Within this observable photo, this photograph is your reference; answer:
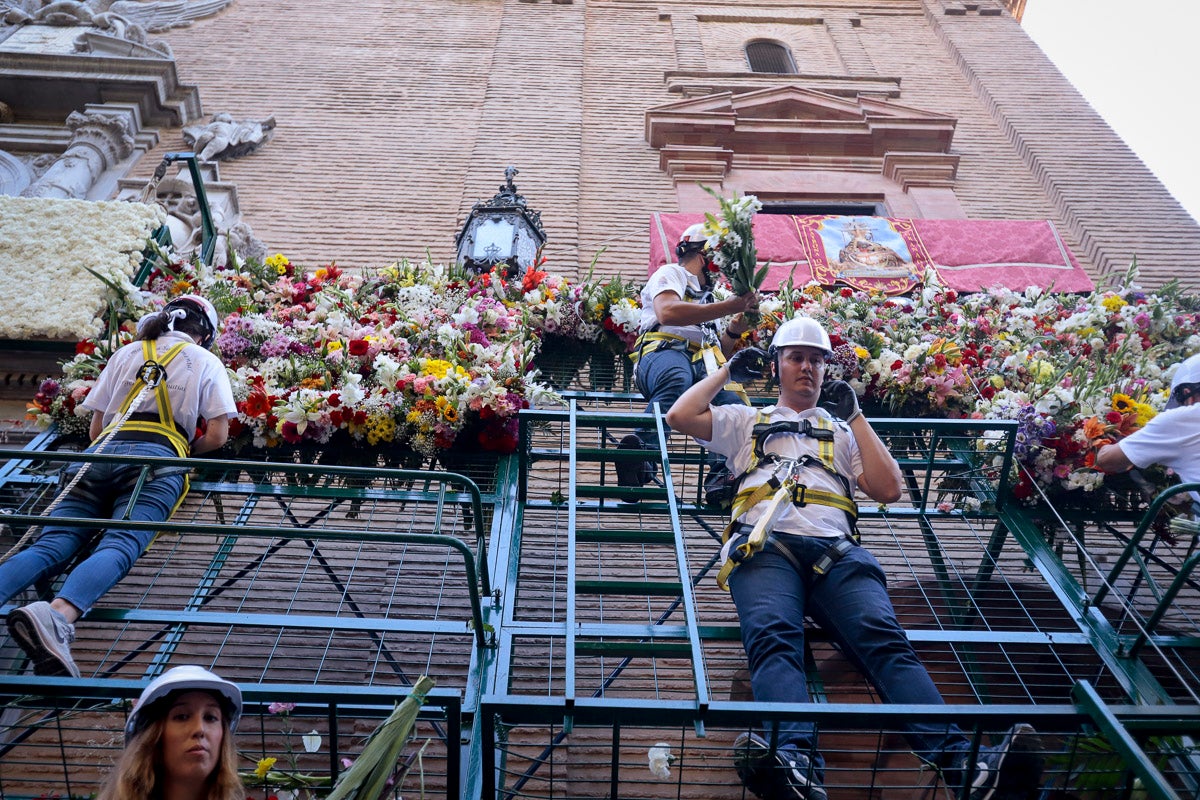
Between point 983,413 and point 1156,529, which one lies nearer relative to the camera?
point 1156,529

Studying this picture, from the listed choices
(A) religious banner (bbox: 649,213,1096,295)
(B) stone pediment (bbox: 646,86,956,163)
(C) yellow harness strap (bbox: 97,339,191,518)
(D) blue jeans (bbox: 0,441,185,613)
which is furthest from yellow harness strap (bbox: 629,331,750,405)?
(B) stone pediment (bbox: 646,86,956,163)

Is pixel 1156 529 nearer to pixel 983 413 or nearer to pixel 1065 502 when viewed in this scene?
pixel 1065 502

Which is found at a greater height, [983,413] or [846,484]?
[983,413]

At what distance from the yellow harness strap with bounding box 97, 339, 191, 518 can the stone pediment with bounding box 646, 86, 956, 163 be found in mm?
8882

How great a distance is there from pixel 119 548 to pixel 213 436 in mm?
1045

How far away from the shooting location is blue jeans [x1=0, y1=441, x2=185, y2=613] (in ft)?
16.8

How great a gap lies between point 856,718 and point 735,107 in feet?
36.9

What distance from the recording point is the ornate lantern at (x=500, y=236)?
9609 mm

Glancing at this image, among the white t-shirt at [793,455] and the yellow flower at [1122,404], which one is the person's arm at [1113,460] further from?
the white t-shirt at [793,455]

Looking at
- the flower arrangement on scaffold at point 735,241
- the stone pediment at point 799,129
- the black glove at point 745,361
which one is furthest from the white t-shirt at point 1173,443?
the stone pediment at point 799,129

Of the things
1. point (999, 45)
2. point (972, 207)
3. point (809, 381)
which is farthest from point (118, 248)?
point (999, 45)

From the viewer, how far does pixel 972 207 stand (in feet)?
44.3

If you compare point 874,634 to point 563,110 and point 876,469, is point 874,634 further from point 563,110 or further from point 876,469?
point 563,110

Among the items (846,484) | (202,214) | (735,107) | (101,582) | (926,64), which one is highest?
(926,64)
